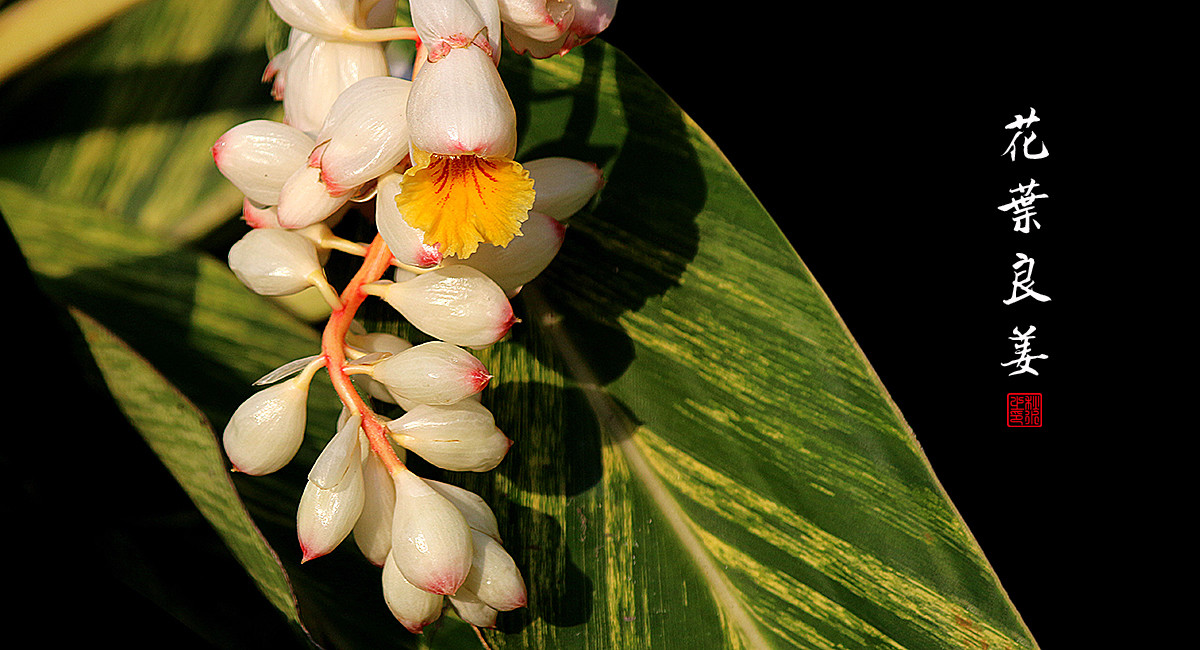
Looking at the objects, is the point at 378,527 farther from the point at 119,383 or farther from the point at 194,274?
the point at 194,274

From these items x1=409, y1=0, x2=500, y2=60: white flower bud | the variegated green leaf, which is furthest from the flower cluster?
the variegated green leaf

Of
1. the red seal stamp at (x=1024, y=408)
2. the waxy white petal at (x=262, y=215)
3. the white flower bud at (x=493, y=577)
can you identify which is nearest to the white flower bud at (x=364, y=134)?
the waxy white petal at (x=262, y=215)

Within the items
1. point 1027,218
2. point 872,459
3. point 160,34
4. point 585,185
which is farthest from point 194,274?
point 1027,218

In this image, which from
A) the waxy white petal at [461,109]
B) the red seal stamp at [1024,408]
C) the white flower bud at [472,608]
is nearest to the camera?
the waxy white petal at [461,109]

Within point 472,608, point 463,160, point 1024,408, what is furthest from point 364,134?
point 1024,408

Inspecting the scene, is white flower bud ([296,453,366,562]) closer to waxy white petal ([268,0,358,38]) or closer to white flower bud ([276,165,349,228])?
white flower bud ([276,165,349,228])

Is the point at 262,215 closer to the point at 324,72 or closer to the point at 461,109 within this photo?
the point at 324,72

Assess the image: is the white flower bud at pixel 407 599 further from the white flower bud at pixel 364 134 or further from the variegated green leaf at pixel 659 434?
the white flower bud at pixel 364 134
